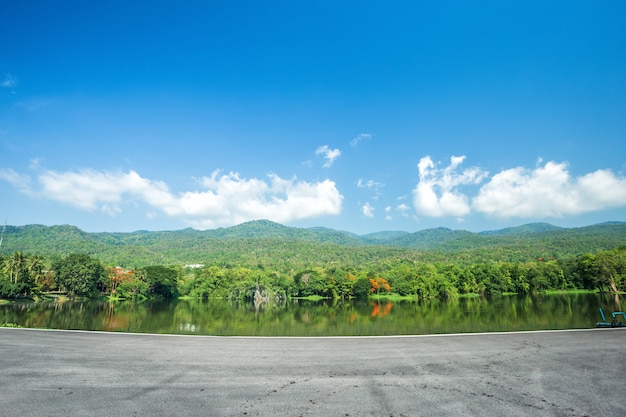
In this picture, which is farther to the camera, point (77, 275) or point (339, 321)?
point (77, 275)

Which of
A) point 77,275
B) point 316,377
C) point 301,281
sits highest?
point 77,275

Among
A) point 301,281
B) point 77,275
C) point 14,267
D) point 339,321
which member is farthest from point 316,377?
point 77,275

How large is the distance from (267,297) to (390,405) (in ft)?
232

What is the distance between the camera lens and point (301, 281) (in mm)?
80750

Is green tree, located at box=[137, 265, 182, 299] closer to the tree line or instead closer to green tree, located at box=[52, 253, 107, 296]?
the tree line

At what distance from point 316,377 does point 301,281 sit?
74571 mm

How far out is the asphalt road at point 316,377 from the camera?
19.2 feet

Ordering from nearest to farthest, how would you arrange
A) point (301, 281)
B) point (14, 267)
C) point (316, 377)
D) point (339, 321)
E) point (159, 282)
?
1. point (316, 377)
2. point (339, 321)
3. point (14, 267)
4. point (159, 282)
5. point (301, 281)

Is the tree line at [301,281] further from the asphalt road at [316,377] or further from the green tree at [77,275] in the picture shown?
the asphalt road at [316,377]

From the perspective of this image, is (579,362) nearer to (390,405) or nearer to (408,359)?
(408,359)

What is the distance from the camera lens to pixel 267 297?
241 feet

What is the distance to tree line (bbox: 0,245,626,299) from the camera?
60.5m

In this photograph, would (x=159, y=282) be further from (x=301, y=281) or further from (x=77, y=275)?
(x=301, y=281)

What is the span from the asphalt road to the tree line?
5849 centimetres
